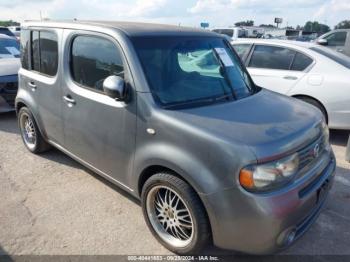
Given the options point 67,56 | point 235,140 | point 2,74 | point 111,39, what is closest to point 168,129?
point 235,140

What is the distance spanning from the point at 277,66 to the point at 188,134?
13.0 feet

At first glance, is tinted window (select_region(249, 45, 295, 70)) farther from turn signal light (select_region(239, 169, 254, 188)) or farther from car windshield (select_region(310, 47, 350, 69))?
turn signal light (select_region(239, 169, 254, 188))

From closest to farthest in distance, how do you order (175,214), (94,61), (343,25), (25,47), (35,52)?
(175,214) → (94,61) → (35,52) → (25,47) → (343,25)

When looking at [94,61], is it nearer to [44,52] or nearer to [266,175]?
[44,52]

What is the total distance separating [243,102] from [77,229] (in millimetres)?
1990

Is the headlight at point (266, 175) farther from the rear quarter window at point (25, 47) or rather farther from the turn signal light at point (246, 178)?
the rear quarter window at point (25, 47)

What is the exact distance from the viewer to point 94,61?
10.9ft

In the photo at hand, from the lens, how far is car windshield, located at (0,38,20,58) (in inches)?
320

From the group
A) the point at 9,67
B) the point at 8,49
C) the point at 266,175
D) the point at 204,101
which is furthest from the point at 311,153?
the point at 8,49

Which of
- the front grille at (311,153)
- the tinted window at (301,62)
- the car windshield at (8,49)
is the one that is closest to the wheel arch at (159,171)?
the front grille at (311,153)

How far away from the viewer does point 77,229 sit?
126 inches

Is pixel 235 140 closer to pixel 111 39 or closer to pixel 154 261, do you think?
pixel 154 261

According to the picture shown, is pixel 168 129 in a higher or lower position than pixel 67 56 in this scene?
lower

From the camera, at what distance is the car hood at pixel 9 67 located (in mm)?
6679
